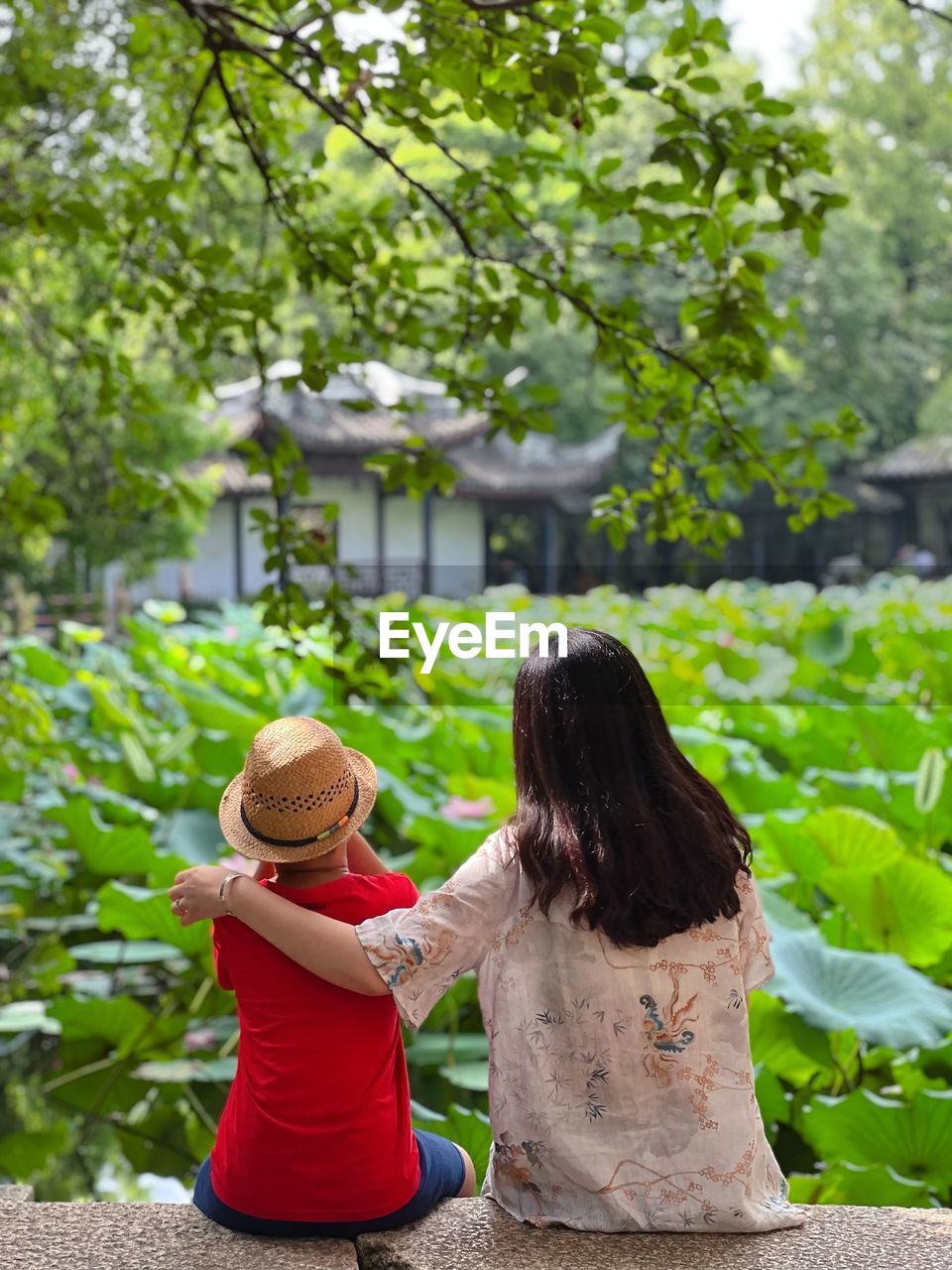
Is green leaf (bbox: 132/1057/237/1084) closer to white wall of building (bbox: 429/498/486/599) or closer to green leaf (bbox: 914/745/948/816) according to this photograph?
green leaf (bbox: 914/745/948/816)

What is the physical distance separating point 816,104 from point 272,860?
27.0 metres

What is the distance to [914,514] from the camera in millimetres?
25266

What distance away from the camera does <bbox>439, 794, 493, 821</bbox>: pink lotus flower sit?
12.4ft

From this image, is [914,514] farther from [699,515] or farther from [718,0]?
[699,515]

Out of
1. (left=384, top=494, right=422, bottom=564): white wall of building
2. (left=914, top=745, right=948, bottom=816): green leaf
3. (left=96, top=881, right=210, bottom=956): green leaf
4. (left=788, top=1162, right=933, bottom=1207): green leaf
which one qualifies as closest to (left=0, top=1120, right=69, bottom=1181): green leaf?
(left=96, top=881, right=210, bottom=956): green leaf

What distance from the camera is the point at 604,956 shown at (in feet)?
4.90

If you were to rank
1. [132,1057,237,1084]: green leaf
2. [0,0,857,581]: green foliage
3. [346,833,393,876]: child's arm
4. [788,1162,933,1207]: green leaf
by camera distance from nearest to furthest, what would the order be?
[346,833,393,876]: child's arm, [0,0,857,581]: green foliage, [788,1162,933,1207]: green leaf, [132,1057,237,1084]: green leaf

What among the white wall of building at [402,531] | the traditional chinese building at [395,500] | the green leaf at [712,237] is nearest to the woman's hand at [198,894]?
the green leaf at [712,237]

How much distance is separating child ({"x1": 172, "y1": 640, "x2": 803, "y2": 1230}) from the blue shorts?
0.15 m

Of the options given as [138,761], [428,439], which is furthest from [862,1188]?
[428,439]

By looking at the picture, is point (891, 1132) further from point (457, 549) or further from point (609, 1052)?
point (457, 549)

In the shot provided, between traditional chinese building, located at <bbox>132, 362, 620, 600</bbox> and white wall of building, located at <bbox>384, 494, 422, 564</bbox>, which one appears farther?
white wall of building, located at <bbox>384, 494, 422, 564</bbox>

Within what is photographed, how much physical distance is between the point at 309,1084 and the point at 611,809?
43cm

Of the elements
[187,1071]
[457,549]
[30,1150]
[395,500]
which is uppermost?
[395,500]
